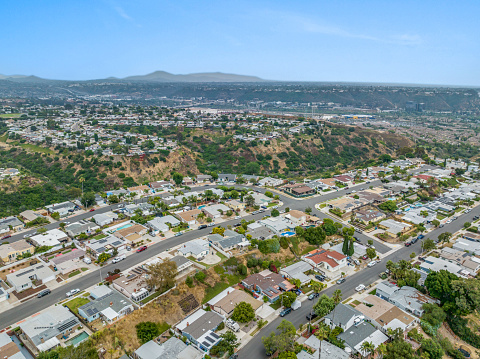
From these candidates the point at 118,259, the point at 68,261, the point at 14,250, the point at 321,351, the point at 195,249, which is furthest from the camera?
the point at 195,249

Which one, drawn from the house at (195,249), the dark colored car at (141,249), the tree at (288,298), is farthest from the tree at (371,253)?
the dark colored car at (141,249)

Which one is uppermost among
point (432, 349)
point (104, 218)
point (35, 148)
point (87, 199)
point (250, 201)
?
point (35, 148)

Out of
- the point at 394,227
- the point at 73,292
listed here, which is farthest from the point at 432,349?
the point at 73,292

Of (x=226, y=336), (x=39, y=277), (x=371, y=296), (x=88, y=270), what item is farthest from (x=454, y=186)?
(x=39, y=277)

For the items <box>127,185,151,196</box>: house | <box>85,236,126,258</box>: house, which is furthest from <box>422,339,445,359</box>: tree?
<box>127,185,151,196</box>: house

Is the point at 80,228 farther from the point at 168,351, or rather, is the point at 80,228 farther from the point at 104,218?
the point at 168,351

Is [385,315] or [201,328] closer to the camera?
[201,328]
